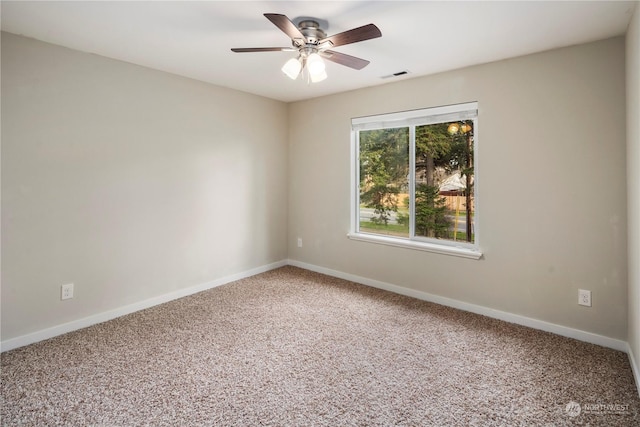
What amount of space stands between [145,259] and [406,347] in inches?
98.7

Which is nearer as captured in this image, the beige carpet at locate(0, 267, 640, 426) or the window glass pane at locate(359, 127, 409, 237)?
the beige carpet at locate(0, 267, 640, 426)

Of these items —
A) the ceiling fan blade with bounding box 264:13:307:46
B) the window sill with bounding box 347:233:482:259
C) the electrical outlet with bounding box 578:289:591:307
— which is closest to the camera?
the ceiling fan blade with bounding box 264:13:307:46

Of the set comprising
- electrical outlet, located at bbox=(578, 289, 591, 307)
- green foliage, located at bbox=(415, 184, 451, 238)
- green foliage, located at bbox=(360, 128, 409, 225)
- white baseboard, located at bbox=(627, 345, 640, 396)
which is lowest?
white baseboard, located at bbox=(627, 345, 640, 396)

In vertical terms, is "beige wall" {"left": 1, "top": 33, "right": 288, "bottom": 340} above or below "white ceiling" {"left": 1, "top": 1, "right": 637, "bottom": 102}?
below

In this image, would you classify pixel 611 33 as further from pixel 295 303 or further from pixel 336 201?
pixel 295 303

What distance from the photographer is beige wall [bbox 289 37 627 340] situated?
8.09ft

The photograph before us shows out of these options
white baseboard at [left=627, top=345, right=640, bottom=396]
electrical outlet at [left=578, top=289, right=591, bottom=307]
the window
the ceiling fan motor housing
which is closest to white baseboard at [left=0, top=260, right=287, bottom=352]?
the window

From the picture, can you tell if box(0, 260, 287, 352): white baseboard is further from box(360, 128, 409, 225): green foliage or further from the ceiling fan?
the ceiling fan

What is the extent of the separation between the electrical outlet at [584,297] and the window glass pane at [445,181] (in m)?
0.94

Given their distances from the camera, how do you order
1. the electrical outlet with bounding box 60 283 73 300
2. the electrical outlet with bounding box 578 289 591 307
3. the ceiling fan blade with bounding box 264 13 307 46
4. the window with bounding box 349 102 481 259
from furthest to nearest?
the window with bounding box 349 102 481 259 → the electrical outlet with bounding box 60 283 73 300 → the electrical outlet with bounding box 578 289 591 307 → the ceiling fan blade with bounding box 264 13 307 46

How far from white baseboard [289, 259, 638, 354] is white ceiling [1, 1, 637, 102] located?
2.21m

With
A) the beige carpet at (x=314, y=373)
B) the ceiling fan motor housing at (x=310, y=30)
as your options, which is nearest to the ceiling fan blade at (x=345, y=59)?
the ceiling fan motor housing at (x=310, y=30)

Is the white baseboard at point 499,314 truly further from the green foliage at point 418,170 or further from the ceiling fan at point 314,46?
the ceiling fan at point 314,46

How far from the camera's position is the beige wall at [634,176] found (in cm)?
195
